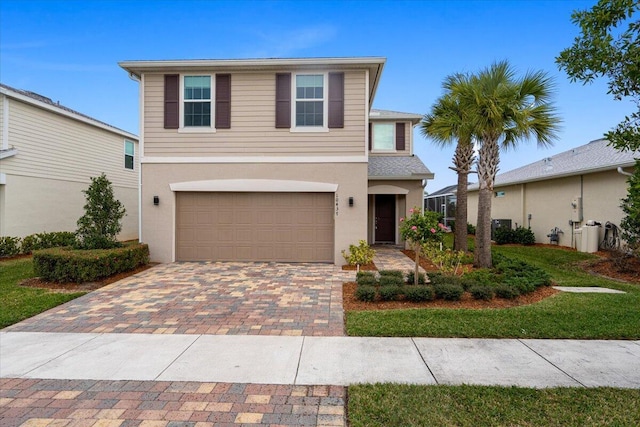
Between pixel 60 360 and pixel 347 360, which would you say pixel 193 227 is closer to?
pixel 60 360

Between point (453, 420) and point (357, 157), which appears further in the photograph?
point (357, 157)

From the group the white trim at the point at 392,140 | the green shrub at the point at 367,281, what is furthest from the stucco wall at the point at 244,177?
the white trim at the point at 392,140

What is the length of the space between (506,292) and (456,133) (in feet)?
17.5

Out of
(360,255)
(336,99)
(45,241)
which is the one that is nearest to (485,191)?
(360,255)

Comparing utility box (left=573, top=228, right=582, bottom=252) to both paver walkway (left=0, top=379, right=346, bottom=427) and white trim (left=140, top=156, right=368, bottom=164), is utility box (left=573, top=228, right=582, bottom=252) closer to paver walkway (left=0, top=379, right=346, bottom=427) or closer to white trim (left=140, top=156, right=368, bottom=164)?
white trim (left=140, top=156, right=368, bottom=164)

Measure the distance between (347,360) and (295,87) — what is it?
8.41 metres

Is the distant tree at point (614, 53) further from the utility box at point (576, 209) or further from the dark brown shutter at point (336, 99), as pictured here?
the utility box at point (576, 209)

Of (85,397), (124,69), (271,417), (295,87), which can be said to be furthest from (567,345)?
(124,69)

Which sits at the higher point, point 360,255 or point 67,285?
point 360,255

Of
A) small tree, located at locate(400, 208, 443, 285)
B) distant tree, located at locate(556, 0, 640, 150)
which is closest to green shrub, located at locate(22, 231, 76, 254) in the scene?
small tree, located at locate(400, 208, 443, 285)

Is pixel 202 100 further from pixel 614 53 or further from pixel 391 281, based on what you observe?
pixel 614 53

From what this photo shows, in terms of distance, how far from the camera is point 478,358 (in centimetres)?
407

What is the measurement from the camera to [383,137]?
15852 millimetres

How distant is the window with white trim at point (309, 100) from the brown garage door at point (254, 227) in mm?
2228
